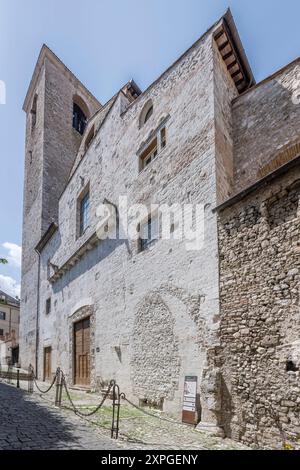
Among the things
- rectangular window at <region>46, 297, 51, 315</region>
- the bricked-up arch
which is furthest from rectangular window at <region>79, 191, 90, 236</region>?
rectangular window at <region>46, 297, 51, 315</region>

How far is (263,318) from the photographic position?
4969mm

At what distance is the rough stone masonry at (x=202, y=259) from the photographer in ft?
16.1

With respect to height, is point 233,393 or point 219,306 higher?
point 219,306

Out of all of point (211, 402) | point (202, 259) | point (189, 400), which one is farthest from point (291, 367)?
point (202, 259)

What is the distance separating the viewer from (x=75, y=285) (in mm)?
12438

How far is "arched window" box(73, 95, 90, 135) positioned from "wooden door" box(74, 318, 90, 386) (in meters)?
14.8

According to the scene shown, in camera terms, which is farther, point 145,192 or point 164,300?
point 145,192

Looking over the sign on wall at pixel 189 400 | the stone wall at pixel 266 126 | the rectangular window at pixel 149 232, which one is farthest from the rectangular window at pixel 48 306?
the stone wall at pixel 266 126

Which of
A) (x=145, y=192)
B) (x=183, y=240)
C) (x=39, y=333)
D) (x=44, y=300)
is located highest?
(x=145, y=192)

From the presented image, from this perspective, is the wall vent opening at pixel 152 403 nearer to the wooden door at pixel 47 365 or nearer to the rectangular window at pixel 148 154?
the rectangular window at pixel 148 154

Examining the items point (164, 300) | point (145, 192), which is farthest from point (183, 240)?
point (145, 192)

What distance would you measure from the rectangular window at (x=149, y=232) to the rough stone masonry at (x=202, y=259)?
0.77 feet

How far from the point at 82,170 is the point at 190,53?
6.69m
